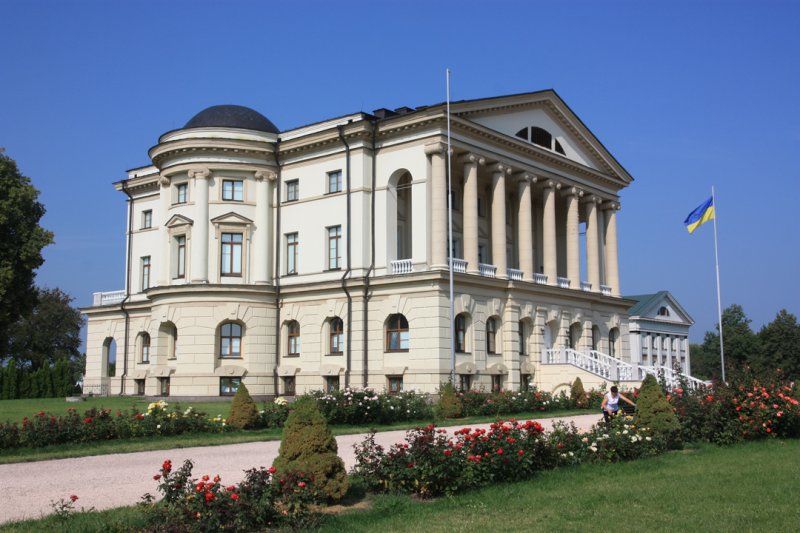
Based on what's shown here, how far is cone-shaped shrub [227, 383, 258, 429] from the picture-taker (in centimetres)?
2620

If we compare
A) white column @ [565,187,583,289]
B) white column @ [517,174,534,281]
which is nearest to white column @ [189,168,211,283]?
white column @ [517,174,534,281]

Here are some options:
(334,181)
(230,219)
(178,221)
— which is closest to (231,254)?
(230,219)

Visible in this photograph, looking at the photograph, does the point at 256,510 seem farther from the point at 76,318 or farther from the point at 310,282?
the point at 76,318

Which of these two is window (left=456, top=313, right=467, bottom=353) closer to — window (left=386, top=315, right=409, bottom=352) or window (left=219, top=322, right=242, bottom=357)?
window (left=386, top=315, right=409, bottom=352)

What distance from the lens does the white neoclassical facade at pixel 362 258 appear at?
40.1 meters

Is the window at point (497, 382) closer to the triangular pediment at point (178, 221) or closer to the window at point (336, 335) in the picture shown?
the window at point (336, 335)

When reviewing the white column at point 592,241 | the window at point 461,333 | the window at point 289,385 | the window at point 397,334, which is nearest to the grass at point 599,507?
the window at point 397,334

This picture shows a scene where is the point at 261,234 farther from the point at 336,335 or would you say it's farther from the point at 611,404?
the point at 611,404

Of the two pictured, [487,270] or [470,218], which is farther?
[487,270]

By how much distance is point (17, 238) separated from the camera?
46125 millimetres

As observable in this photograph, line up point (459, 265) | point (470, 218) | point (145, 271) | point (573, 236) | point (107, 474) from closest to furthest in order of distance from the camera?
point (107, 474)
point (459, 265)
point (470, 218)
point (573, 236)
point (145, 271)

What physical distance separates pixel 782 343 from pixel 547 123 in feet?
183

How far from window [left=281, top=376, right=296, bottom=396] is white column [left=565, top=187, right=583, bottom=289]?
58.0 ft

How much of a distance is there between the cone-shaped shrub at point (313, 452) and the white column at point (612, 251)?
42.5 metres
